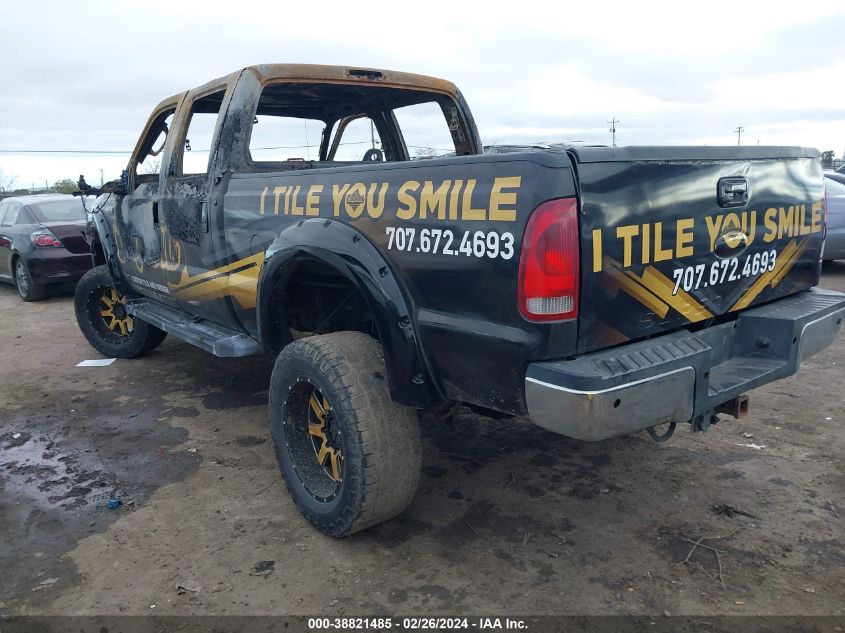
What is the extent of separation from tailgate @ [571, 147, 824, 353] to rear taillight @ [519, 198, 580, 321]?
0.04m

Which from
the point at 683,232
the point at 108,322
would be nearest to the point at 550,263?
the point at 683,232

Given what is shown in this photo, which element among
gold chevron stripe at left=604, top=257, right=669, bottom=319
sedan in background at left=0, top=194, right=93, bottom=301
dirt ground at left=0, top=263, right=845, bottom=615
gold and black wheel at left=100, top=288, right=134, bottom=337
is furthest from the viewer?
sedan in background at left=0, top=194, right=93, bottom=301

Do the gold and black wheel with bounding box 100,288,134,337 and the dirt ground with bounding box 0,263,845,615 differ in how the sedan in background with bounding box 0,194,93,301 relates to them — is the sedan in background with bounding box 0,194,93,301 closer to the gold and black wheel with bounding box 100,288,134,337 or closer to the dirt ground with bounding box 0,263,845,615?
the gold and black wheel with bounding box 100,288,134,337

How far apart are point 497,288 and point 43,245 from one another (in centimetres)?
848

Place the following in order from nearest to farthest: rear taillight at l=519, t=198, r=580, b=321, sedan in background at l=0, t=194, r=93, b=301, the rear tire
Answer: rear taillight at l=519, t=198, r=580, b=321 < sedan in background at l=0, t=194, r=93, b=301 < the rear tire

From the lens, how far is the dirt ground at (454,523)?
2.52 m

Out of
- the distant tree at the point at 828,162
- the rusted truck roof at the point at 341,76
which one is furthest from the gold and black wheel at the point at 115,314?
the distant tree at the point at 828,162

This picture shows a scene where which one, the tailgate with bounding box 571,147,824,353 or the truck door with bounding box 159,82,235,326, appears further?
the truck door with bounding box 159,82,235,326

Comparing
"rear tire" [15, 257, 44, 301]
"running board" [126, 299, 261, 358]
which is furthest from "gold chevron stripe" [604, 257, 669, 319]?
"rear tire" [15, 257, 44, 301]

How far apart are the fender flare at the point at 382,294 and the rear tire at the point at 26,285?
7.62m

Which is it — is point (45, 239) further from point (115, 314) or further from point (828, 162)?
point (828, 162)

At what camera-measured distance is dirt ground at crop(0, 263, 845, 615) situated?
2516 mm

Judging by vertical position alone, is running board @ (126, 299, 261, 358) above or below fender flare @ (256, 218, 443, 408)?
below

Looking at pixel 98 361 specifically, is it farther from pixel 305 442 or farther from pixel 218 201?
pixel 305 442
